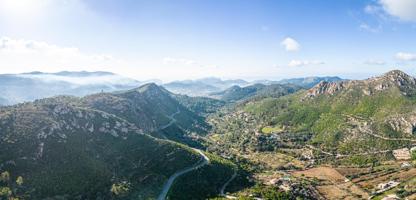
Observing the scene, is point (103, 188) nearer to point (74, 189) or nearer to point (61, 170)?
point (74, 189)

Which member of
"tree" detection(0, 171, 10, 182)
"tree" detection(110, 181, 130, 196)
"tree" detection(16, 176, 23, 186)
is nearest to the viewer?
"tree" detection(16, 176, 23, 186)

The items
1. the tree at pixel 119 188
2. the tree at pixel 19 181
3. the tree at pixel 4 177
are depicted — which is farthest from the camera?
the tree at pixel 119 188

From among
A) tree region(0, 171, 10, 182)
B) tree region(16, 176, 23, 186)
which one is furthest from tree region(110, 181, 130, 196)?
tree region(0, 171, 10, 182)

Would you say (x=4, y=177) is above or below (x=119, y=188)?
above

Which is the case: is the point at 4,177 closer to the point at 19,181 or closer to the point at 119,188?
the point at 19,181

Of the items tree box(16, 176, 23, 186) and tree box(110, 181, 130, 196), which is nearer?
tree box(16, 176, 23, 186)

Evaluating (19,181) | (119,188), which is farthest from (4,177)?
(119,188)

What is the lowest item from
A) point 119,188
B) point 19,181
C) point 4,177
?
point 119,188

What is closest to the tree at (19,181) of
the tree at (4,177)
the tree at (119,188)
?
the tree at (4,177)

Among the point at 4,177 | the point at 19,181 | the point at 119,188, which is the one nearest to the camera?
the point at 19,181

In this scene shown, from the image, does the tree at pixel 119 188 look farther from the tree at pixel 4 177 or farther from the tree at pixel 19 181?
the tree at pixel 4 177

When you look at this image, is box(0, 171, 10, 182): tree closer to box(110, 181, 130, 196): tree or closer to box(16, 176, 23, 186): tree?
box(16, 176, 23, 186): tree

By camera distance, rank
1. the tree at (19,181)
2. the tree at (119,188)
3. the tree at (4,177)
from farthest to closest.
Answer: the tree at (119,188)
the tree at (4,177)
the tree at (19,181)
